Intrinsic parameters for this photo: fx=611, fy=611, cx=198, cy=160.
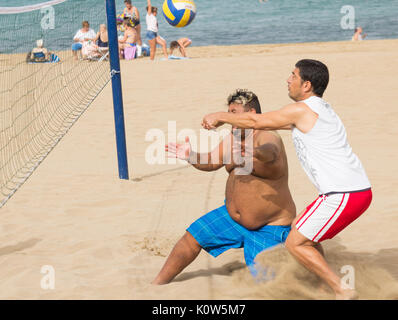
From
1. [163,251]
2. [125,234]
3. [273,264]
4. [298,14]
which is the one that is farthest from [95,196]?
[298,14]

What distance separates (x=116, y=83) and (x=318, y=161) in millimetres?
3447

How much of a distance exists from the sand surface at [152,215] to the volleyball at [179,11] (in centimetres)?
212

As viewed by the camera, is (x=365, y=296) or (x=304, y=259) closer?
(x=304, y=259)

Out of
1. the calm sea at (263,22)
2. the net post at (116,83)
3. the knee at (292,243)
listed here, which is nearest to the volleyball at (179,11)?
the net post at (116,83)

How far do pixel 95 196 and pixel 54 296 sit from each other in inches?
87.9

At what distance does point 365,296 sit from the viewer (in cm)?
363

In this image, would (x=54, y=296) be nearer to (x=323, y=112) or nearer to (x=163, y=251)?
(x=163, y=251)

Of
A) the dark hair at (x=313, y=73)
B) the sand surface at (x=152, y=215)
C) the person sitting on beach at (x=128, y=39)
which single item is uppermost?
the person sitting on beach at (x=128, y=39)

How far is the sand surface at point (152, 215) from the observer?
12.7 ft

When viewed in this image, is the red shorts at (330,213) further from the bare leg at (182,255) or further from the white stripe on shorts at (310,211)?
the bare leg at (182,255)

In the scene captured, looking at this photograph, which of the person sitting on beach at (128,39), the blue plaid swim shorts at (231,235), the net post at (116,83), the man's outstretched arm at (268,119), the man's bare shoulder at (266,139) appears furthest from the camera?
the person sitting on beach at (128,39)

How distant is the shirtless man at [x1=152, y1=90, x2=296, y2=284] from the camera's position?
367cm

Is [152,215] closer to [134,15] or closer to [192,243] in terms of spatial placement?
[192,243]

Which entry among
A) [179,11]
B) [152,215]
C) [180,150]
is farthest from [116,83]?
[179,11]
